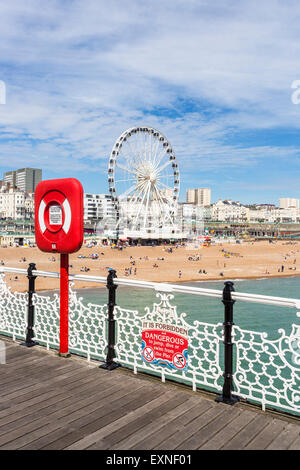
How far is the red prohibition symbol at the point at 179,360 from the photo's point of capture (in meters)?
4.33

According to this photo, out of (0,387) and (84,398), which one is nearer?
(84,398)

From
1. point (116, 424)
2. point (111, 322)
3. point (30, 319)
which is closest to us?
point (116, 424)

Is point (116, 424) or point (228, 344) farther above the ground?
point (228, 344)

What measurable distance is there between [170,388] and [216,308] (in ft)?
69.1

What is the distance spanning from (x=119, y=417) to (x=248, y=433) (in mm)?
1152

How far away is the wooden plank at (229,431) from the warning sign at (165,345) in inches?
32.6

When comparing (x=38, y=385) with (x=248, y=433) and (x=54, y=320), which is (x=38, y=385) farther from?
(x=248, y=433)

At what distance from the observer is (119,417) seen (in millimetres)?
3639

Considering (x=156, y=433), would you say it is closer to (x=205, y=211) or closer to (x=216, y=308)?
(x=216, y=308)

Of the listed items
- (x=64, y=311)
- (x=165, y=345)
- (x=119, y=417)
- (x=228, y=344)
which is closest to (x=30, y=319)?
(x=64, y=311)

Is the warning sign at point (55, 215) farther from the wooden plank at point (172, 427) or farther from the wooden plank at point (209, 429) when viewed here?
the wooden plank at point (209, 429)

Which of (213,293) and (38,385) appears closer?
(213,293)

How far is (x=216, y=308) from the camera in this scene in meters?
24.8
